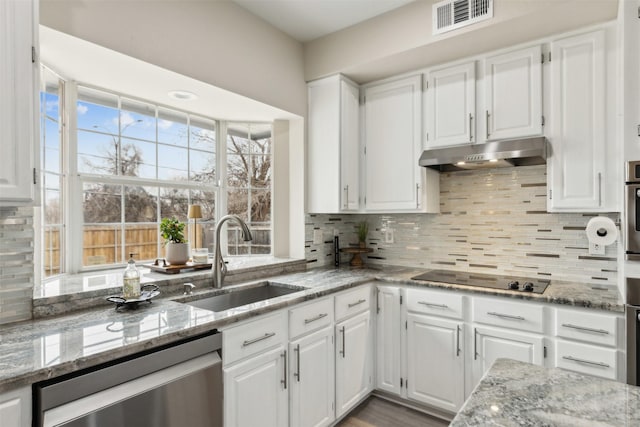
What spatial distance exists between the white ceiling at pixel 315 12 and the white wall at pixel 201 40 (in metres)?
0.08

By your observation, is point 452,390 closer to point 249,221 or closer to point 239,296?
point 239,296

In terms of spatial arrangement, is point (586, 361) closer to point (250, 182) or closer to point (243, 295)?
point (243, 295)

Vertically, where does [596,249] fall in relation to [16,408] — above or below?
above

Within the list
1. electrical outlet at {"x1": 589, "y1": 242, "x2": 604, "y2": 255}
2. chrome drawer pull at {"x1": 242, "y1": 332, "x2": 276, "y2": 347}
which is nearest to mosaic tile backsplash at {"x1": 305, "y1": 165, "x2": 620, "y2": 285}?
electrical outlet at {"x1": 589, "y1": 242, "x2": 604, "y2": 255}

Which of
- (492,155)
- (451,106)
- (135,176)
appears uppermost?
(451,106)

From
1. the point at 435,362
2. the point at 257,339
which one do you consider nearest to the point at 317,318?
the point at 257,339

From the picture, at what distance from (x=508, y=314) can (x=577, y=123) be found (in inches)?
47.2

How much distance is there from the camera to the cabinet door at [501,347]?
2086 mm

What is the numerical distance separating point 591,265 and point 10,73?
313 centimetres

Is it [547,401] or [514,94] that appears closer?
[547,401]

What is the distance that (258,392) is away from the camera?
5.80ft

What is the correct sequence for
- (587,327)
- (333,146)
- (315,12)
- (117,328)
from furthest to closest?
1. (333,146)
2. (315,12)
3. (587,327)
4. (117,328)

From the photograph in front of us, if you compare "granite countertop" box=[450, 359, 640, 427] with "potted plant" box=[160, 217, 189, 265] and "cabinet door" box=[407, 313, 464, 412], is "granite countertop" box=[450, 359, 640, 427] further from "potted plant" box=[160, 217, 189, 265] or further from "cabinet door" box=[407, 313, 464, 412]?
"potted plant" box=[160, 217, 189, 265]

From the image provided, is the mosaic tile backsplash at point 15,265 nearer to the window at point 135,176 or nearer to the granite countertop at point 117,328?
the granite countertop at point 117,328
